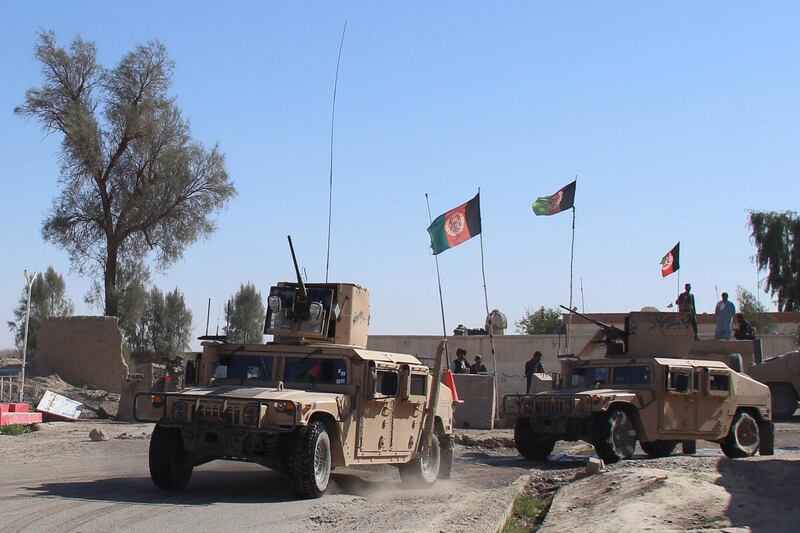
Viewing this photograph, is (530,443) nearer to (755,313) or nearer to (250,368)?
(250,368)

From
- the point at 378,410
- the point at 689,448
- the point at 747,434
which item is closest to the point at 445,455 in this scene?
the point at 378,410

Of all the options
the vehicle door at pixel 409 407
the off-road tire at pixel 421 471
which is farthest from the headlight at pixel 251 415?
the off-road tire at pixel 421 471

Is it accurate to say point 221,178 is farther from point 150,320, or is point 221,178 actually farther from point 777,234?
point 777,234

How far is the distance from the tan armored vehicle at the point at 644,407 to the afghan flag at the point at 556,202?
30.2 ft

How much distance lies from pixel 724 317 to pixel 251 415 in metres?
16.5

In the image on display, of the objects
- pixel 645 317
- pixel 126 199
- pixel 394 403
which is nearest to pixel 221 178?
pixel 126 199

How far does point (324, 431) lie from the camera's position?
10.6m

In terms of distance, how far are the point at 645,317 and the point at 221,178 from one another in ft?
76.8

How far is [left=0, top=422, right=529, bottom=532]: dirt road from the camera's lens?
8.81 meters

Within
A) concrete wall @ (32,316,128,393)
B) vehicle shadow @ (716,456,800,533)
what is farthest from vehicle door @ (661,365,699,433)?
concrete wall @ (32,316,128,393)

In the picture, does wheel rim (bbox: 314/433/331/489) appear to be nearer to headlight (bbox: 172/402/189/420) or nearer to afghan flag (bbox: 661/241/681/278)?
headlight (bbox: 172/402/189/420)

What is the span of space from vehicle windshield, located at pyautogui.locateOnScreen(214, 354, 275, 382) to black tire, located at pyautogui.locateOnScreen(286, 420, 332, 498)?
1558mm

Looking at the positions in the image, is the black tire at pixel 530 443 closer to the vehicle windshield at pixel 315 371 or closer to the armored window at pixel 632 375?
the armored window at pixel 632 375

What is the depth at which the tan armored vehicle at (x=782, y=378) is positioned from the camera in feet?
77.4
